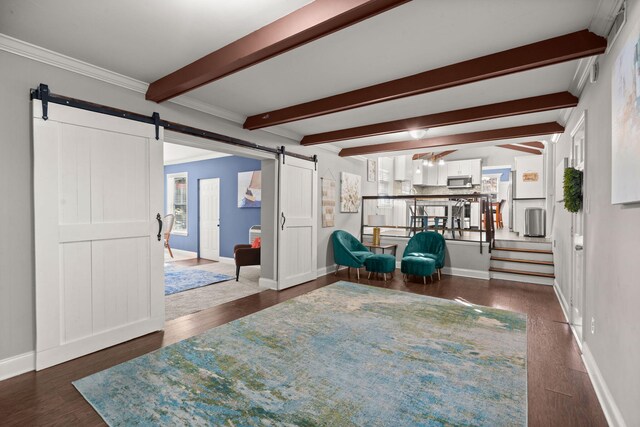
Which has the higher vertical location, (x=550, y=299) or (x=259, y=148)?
(x=259, y=148)

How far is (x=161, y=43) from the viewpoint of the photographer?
2.30 metres

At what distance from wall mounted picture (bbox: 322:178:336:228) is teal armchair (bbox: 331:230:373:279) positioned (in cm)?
26

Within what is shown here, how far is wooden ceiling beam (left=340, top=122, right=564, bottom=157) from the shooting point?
176 inches

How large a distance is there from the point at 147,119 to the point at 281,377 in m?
2.68

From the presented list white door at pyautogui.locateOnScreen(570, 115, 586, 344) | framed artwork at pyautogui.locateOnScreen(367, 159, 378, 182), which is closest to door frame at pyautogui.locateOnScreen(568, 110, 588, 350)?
white door at pyautogui.locateOnScreen(570, 115, 586, 344)

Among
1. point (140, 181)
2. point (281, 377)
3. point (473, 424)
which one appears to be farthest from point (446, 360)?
point (140, 181)

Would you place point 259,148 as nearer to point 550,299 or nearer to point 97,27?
point 97,27

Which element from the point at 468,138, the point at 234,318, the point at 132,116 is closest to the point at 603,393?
the point at 234,318

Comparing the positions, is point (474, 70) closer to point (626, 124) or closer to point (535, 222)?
point (626, 124)

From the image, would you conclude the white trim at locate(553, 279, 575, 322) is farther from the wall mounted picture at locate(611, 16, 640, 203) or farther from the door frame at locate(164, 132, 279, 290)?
the door frame at locate(164, 132, 279, 290)

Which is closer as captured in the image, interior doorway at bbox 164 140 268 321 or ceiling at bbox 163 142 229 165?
interior doorway at bbox 164 140 268 321

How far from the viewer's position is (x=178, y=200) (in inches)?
333

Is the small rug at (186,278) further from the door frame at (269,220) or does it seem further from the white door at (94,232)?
the white door at (94,232)

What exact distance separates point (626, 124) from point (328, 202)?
Answer: 4.61m
